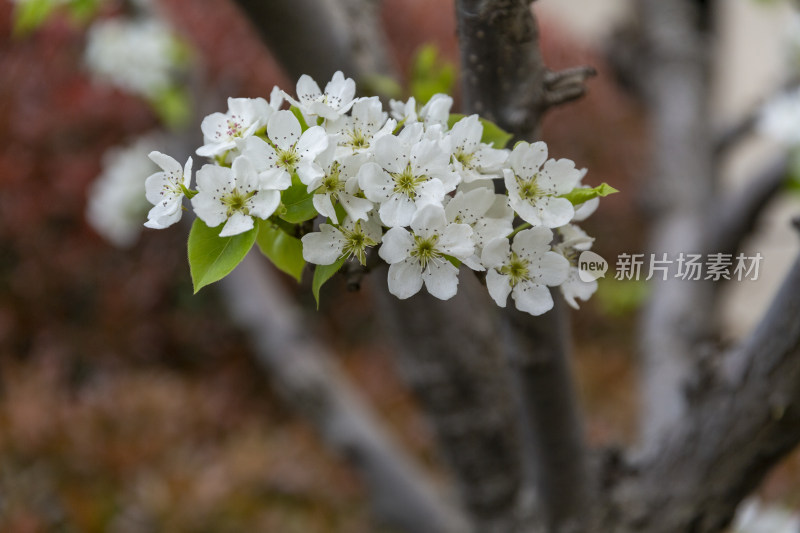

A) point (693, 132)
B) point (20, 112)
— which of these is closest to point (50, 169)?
point (20, 112)

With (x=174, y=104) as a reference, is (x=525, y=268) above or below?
above

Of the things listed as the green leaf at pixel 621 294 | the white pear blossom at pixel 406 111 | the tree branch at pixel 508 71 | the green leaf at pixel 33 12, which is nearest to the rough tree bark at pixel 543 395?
the tree branch at pixel 508 71

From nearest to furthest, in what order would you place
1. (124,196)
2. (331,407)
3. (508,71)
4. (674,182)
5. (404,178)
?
(404,178) < (508,71) < (331,407) < (124,196) < (674,182)

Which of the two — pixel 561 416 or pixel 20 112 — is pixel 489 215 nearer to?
pixel 561 416

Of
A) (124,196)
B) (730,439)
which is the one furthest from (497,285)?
(124,196)

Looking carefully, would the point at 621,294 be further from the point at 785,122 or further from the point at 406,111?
the point at 406,111

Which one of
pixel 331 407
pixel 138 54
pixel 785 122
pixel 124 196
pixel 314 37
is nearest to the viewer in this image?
pixel 314 37
